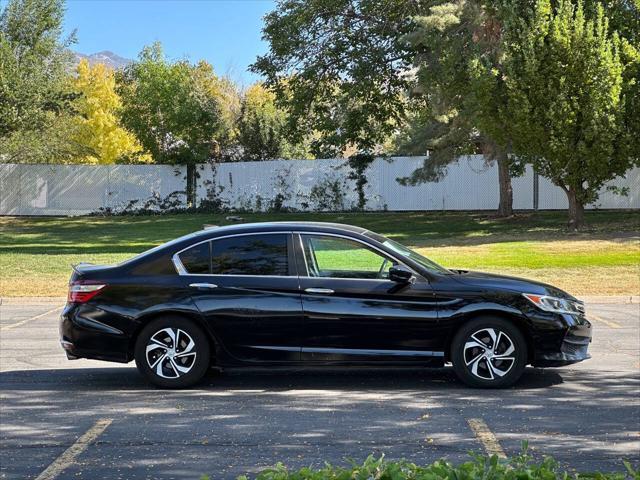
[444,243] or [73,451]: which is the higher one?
[444,243]

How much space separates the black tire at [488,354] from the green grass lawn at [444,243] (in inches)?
306

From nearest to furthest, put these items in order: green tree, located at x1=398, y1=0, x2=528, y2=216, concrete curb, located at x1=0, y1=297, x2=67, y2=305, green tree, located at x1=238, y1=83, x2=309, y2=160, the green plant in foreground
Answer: the green plant in foreground, concrete curb, located at x1=0, y1=297, x2=67, y2=305, green tree, located at x1=398, y1=0, x2=528, y2=216, green tree, located at x1=238, y1=83, x2=309, y2=160

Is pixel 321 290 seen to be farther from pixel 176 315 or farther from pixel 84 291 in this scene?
pixel 84 291

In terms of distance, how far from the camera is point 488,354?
817 cm

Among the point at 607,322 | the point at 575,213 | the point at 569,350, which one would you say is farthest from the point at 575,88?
the point at 569,350

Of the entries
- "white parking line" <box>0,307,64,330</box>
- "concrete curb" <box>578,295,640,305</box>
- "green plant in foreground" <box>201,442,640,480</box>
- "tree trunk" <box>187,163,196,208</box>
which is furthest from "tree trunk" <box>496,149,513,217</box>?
"green plant in foreground" <box>201,442,640,480</box>

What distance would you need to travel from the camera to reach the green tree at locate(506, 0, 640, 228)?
23328 mm

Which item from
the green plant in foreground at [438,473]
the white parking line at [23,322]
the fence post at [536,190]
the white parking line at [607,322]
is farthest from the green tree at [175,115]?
the green plant in foreground at [438,473]

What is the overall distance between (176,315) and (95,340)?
0.80m

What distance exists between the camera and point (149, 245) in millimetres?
24812

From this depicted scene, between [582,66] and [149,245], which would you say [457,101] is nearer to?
[582,66]

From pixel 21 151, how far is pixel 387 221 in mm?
18074

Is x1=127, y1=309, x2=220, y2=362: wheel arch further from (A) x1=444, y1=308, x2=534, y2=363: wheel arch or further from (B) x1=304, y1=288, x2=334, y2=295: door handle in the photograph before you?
(A) x1=444, y1=308, x2=534, y2=363: wheel arch

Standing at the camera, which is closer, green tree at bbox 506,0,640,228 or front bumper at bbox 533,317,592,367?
front bumper at bbox 533,317,592,367
